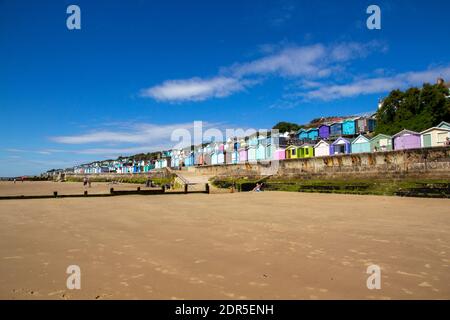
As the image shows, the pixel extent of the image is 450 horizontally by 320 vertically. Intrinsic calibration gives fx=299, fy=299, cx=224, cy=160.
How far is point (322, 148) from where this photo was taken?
4291cm

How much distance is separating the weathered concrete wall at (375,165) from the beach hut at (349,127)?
20398mm

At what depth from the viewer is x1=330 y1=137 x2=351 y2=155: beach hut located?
133 ft

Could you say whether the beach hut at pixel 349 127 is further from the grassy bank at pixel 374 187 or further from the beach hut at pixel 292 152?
the grassy bank at pixel 374 187

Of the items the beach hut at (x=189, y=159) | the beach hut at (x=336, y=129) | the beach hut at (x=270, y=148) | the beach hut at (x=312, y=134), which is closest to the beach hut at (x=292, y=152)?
the beach hut at (x=270, y=148)

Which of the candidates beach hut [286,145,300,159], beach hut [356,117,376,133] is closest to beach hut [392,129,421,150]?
beach hut [356,117,376,133]

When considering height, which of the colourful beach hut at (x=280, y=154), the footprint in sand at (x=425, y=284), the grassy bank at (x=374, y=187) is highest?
the colourful beach hut at (x=280, y=154)

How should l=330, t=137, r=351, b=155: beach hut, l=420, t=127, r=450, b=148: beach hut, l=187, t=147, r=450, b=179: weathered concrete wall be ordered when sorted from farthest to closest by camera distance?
l=330, t=137, r=351, b=155: beach hut < l=420, t=127, r=450, b=148: beach hut < l=187, t=147, r=450, b=179: weathered concrete wall

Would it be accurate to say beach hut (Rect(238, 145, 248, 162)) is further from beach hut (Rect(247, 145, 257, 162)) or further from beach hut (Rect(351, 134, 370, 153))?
beach hut (Rect(351, 134, 370, 153))

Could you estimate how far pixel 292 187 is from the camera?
2745 cm

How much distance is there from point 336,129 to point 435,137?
2101cm

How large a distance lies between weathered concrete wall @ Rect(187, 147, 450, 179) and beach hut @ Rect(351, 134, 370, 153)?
11852 millimetres

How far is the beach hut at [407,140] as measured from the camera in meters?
31.6

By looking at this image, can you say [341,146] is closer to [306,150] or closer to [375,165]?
[306,150]

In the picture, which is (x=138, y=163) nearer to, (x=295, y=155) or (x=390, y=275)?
(x=295, y=155)
